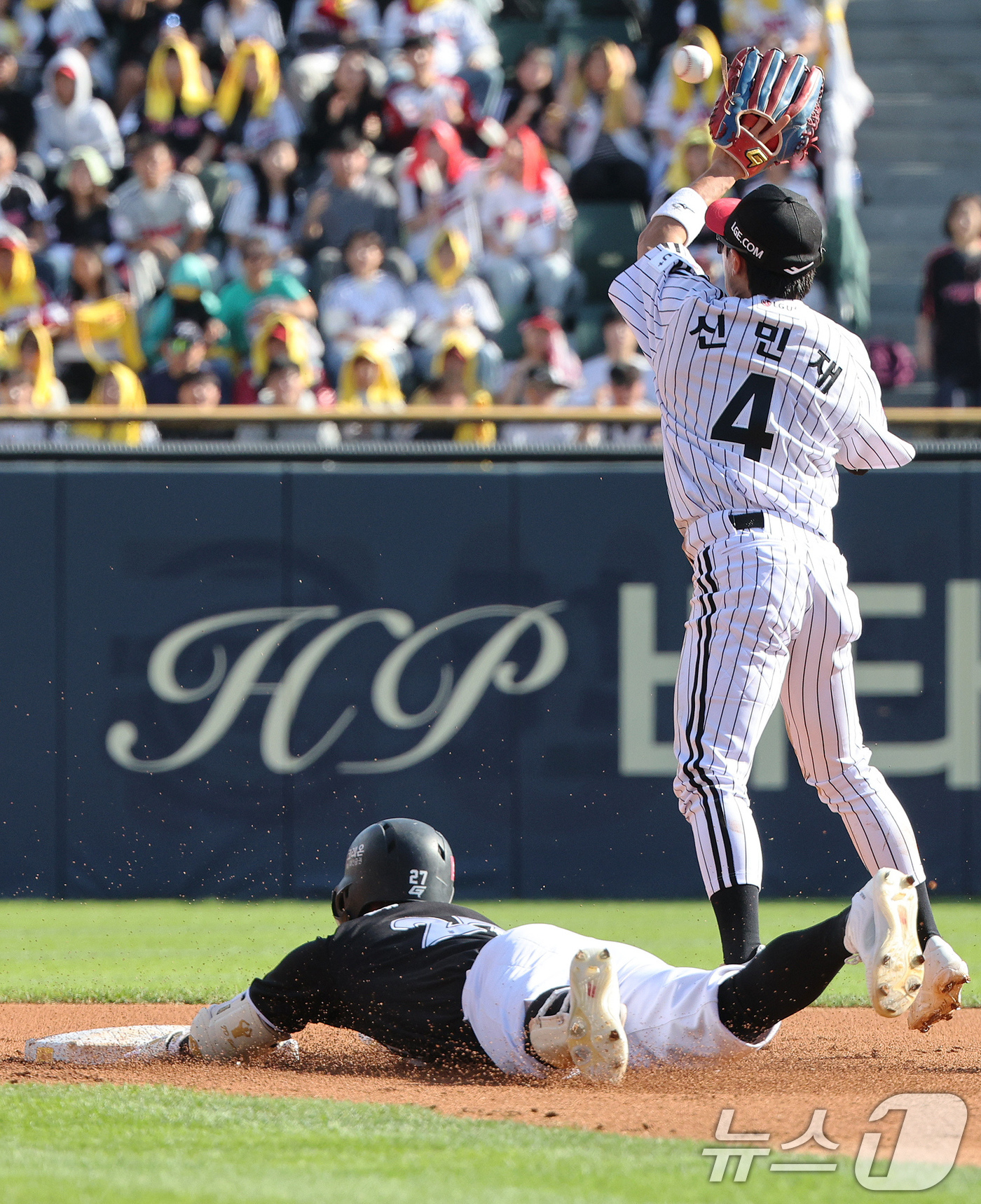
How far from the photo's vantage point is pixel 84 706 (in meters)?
8.55

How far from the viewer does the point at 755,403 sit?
442 cm

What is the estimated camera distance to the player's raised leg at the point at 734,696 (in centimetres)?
426

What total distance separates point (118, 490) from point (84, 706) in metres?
1.05

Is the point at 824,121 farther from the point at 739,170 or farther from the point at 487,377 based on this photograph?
the point at 739,170

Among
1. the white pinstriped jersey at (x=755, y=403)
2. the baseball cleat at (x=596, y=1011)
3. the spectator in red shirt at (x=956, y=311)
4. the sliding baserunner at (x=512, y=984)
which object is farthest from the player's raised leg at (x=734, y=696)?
the spectator in red shirt at (x=956, y=311)

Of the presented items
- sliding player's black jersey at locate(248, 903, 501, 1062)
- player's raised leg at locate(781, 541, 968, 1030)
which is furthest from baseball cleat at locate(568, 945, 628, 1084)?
player's raised leg at locate(781, 541, 968, 1030)

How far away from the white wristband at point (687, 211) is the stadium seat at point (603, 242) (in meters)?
6.98

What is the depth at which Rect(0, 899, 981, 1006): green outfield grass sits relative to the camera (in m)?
6.07

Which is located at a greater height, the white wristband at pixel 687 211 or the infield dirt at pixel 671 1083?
the white wristband at pixel 687 211

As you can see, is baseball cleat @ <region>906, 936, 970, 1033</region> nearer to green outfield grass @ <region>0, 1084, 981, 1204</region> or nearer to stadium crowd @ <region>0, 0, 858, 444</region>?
green outfield grass @ <region>0, 1084, 981, 1204</region>

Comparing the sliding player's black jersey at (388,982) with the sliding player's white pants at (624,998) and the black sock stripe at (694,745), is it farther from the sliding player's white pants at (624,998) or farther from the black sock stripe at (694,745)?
the black sock stripe at (694,745)

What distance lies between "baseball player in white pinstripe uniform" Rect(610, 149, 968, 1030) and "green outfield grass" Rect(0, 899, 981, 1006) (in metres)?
1.71

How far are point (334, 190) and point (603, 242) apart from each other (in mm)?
1818

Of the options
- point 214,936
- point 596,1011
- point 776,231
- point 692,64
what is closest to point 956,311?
point 692,64
